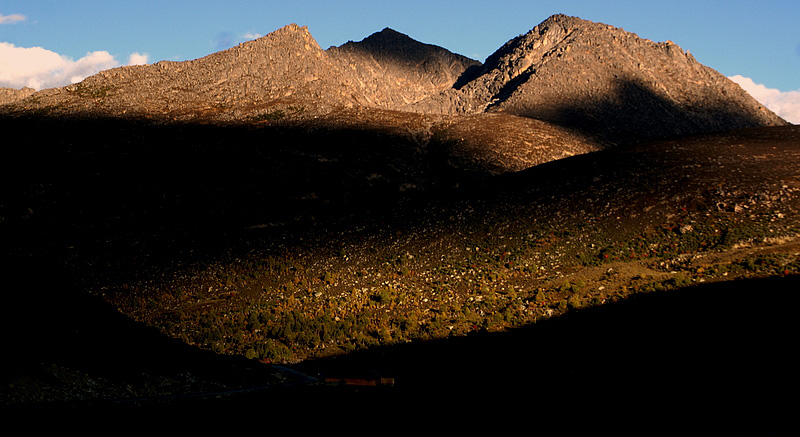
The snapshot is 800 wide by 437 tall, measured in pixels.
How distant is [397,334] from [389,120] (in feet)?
260

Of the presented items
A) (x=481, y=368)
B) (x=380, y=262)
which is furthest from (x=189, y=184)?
(x=481, y=368)

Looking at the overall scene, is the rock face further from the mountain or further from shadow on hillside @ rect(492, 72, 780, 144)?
the mountain

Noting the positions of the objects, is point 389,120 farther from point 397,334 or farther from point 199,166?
point 397,334

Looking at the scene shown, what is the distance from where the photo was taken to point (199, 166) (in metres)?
77.6

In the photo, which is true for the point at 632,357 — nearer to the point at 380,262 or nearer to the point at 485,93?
the point at 380,262

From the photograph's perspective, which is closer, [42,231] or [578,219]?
[578,219]

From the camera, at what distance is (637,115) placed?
4970 inches

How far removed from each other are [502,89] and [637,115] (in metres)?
43.6

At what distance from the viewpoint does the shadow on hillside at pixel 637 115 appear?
117062 mm

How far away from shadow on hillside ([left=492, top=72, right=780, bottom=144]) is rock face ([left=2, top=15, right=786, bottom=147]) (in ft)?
1.11

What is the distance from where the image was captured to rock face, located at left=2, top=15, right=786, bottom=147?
4198 inches

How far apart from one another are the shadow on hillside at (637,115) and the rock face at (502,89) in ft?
1.11

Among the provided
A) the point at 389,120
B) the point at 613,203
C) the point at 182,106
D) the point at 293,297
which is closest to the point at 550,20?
the point at 389,120

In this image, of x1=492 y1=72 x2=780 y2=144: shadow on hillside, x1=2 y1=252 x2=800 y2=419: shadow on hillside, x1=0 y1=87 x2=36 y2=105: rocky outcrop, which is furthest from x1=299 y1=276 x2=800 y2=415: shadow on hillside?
x1=0 y1=87 x2=36 y2=105: rocky outcrop
